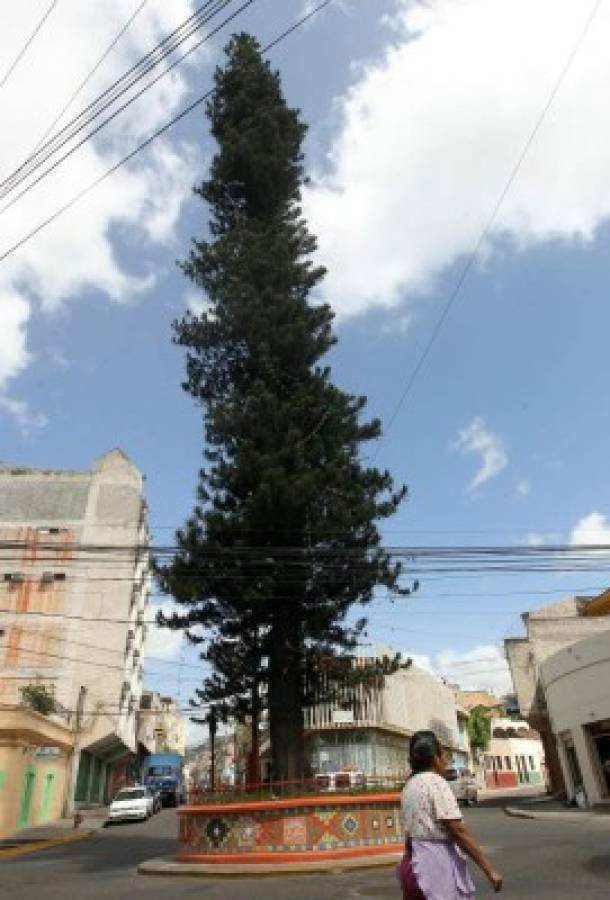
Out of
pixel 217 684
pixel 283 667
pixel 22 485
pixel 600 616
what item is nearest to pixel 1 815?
pixel 217 684

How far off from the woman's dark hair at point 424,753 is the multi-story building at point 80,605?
34794 millimetres

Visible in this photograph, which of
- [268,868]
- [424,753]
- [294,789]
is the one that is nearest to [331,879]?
[268,868]

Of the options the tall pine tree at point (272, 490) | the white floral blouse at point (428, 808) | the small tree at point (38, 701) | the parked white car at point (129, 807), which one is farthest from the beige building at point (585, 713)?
the small tree at point (38, 701)

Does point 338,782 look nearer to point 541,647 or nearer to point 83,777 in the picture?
point 541,647

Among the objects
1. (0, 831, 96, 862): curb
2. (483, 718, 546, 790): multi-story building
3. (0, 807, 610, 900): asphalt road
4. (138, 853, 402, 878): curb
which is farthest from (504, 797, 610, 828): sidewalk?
(483, 718, 546, 790): multi-story building

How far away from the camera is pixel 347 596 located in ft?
49.8

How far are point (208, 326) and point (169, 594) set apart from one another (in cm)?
660

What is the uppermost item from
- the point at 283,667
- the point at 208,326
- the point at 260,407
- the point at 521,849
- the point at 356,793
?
the point at 208,326

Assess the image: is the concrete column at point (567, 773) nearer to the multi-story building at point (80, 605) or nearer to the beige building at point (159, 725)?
the beige building at point (159, 725)

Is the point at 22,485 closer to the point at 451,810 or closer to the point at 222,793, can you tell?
the point at 222,793

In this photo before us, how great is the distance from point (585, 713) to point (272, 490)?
15.1 meters

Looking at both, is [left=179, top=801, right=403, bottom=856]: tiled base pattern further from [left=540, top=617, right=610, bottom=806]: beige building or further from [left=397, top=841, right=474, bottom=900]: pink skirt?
[left=540, top=617, right=610, bottom=806]: beige building

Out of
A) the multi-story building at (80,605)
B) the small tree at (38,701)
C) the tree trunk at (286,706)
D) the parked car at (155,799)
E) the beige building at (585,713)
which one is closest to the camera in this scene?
the tree trunk at (286,706)

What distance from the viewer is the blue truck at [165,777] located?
141 ft
